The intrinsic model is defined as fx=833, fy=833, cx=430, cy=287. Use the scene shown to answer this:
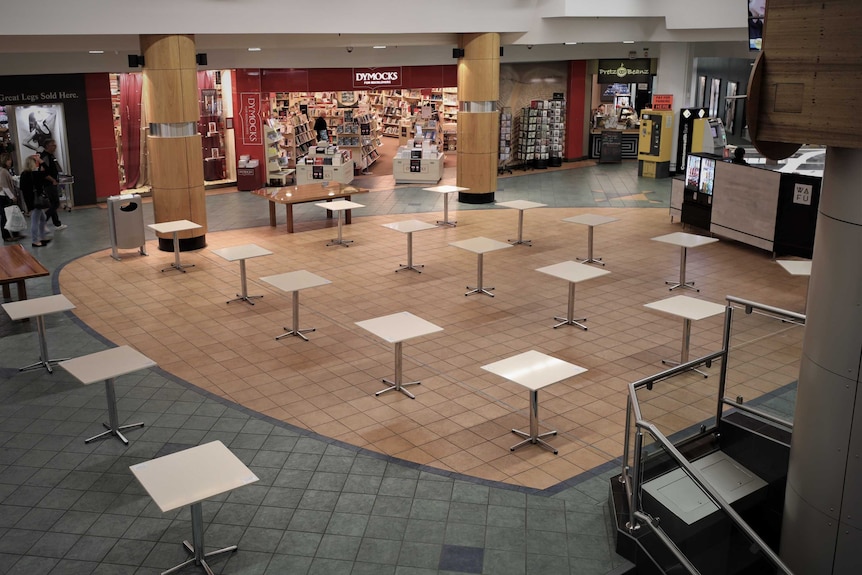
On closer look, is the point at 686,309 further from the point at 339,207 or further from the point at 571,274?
the point at 339,207

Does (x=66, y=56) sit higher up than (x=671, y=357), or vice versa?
(x=66, y=56)

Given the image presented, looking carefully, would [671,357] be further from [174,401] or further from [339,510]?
[174,401]

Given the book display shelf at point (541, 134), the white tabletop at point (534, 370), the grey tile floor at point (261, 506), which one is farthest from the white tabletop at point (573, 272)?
the book display shelf at point (541, 134)

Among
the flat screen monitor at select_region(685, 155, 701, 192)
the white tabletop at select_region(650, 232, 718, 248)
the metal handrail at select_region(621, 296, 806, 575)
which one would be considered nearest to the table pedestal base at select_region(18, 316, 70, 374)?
the metal handrail at select_region(621, 296, 806, 575)

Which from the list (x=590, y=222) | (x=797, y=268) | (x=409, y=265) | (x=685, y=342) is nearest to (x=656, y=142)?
(x=590, y=222)

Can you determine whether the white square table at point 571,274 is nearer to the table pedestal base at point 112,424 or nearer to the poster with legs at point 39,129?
the table pedestal base at point 112,424

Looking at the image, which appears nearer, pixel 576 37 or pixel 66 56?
pixel 66 56

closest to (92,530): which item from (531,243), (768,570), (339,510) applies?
(339,510)

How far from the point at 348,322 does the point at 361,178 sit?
40.3ft

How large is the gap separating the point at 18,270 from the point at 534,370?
6.96m

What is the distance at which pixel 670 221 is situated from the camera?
653 inches

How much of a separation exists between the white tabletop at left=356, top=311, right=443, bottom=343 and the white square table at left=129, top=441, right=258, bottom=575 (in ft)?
8.23

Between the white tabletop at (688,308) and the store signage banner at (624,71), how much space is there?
1636 centimetres

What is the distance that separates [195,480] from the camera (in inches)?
215
